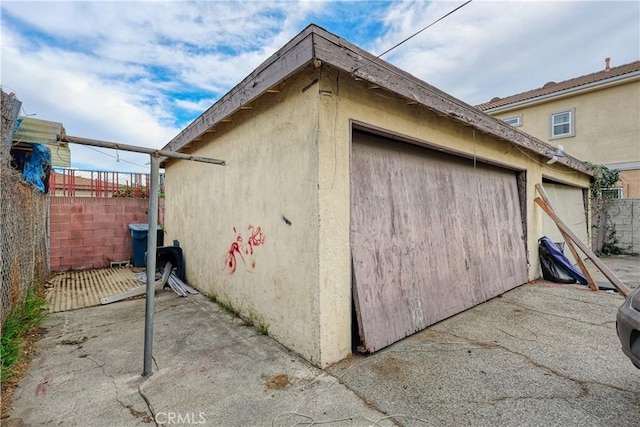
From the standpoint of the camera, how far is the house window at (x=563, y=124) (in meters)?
11.6

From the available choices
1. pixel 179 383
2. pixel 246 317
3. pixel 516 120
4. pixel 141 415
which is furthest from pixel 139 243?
pixel 516 120

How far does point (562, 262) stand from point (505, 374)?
4414mm

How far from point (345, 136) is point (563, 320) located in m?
3.59

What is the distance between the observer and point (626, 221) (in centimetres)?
895

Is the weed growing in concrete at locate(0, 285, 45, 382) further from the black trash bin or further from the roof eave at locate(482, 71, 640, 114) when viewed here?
the roof eave at locate(482, 71, 640, 114)

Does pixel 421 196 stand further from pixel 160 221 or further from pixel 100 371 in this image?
pixel 160 221

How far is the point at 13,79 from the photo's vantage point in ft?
11.6

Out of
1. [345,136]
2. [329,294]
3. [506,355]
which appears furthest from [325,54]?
[506,355]

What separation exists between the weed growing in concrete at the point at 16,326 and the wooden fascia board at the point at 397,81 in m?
3.65

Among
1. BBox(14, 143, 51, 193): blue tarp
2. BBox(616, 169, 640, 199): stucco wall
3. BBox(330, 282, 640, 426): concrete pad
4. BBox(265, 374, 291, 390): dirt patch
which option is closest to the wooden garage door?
BBox(330, 282, 640, 426): concrete pad

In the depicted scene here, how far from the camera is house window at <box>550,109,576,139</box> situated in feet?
38.0

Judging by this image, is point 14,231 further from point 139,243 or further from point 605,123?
point 605,123

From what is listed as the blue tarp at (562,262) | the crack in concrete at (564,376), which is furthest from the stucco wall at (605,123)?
the crack in concrete at (564,376)

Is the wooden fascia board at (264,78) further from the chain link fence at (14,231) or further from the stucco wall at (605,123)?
the stucco wall at (605,123)
